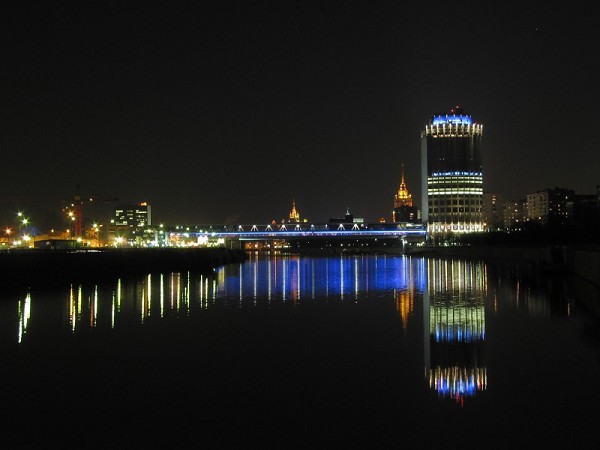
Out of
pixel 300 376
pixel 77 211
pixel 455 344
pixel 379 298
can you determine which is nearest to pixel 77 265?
pixel 379 298

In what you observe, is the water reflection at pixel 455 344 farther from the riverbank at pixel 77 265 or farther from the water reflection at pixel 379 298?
the riverbank at pixel 77 265

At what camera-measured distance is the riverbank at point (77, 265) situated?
50.8 metres

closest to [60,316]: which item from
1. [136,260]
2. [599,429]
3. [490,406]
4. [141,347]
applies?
[141,347]

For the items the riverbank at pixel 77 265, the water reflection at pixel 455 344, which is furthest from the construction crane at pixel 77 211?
the water reflection at pixel 455 344

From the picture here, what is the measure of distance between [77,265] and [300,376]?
43.3m

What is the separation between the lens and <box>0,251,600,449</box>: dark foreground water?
46.2 ft

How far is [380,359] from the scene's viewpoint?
21812 millimetres

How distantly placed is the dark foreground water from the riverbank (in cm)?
1411

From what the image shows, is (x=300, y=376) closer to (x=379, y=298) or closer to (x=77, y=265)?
(x=379, y=298)

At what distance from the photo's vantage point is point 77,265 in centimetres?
5906

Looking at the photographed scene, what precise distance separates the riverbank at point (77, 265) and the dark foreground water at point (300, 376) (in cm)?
1411

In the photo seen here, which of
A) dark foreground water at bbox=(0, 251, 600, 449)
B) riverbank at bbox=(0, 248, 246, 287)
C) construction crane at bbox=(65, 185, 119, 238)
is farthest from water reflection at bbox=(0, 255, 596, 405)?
construction crane at bbox=(65, 185, 119, 238)

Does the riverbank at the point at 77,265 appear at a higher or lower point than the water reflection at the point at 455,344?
higher

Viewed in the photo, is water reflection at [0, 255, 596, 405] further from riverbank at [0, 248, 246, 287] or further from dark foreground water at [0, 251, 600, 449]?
riverbank at [0, 248, 246, 287]
